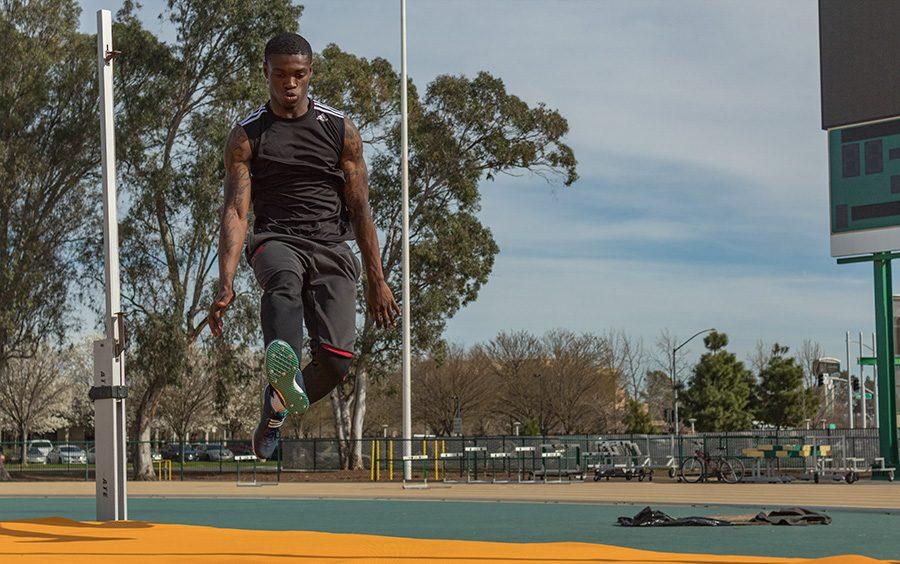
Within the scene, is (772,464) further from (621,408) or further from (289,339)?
(621,408)

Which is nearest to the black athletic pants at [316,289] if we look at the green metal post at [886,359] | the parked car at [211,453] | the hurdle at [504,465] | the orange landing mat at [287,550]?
the orange landing mat at [287,550]

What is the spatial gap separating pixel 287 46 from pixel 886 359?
2665 centimetres

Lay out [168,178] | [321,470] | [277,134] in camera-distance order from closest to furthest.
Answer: [277,134] < [168,178] < [321,470]

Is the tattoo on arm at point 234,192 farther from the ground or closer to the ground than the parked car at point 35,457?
farther from the ground

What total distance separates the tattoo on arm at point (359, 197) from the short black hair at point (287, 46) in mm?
492

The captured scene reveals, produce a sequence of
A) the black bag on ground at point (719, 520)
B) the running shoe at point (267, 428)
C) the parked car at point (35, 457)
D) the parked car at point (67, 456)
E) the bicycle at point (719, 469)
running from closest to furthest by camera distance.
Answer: the running shoe at point (267, 428), the black bag on ground at point (719, 520), the bicycle at point (719, 469), the parked car at point (35, 457), the parked car at point (67, 456)

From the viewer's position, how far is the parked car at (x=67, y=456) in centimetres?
5556

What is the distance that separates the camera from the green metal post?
30219 mm

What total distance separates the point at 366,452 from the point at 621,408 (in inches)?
1380

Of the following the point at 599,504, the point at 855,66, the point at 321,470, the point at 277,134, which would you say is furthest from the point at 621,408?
the point at 277,134

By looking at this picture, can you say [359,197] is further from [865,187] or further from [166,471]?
[166,471]

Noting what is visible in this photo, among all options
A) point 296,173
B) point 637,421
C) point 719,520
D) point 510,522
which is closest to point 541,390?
point 637,421

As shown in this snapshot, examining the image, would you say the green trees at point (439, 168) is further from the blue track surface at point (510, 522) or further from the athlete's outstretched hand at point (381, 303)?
the athlete's outstretched hand at point (381, 303)

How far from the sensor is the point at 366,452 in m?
50.0
